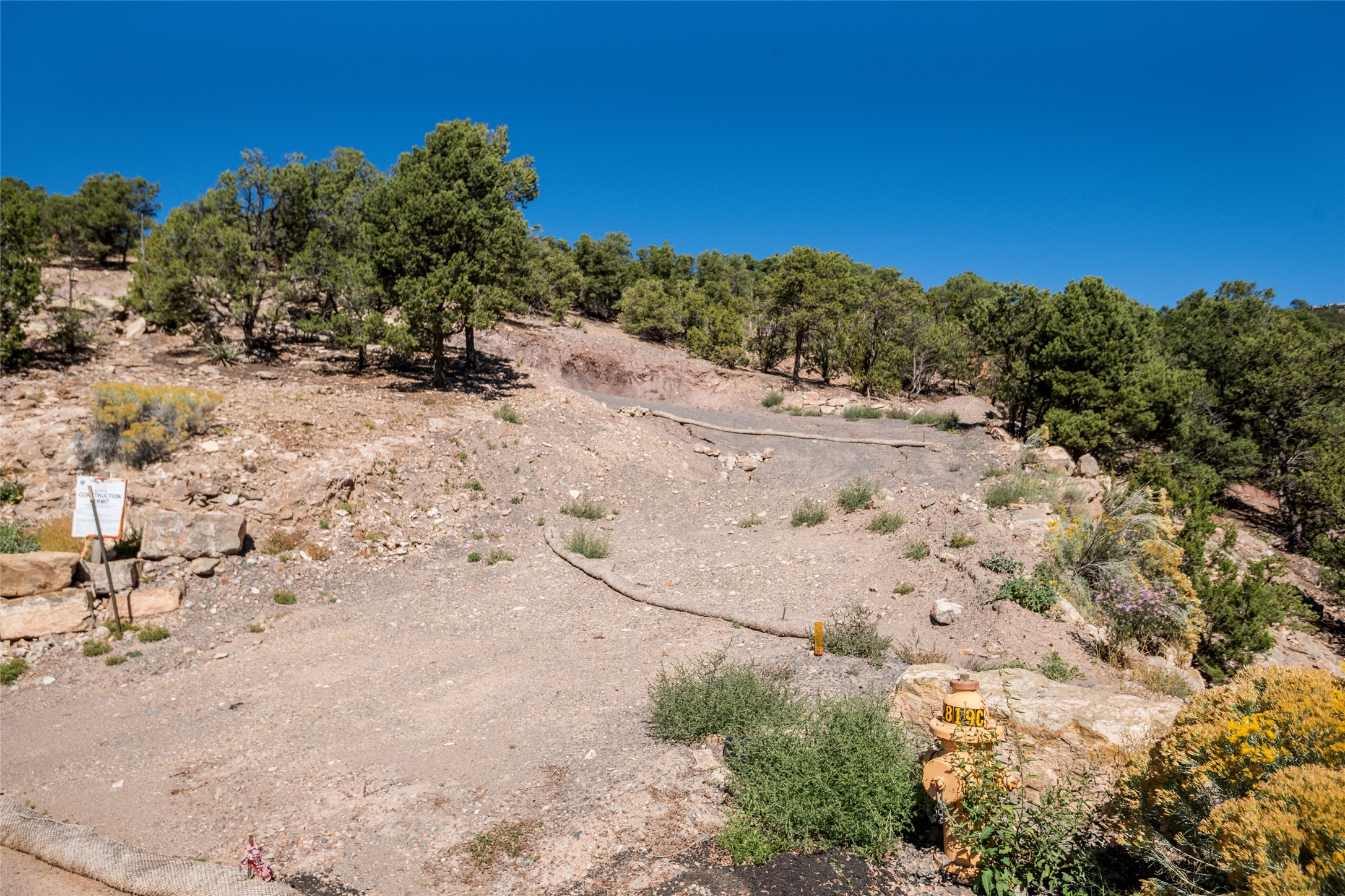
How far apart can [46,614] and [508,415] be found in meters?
10.1

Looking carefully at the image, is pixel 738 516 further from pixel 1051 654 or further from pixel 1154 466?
pixel 1154 466

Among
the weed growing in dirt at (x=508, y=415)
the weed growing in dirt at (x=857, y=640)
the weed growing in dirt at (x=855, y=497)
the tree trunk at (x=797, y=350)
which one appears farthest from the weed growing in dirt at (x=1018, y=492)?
the tree trunk at (x=797, y=350)

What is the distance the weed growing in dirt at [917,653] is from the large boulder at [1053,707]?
1826mm

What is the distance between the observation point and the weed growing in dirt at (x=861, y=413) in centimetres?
2614

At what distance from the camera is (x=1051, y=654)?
7508mm

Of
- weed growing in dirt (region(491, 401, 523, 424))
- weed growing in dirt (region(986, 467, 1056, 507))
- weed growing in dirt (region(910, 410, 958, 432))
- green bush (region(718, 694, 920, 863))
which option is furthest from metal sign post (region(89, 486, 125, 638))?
weed growing in dirt (region(910, 410, 958, 432))

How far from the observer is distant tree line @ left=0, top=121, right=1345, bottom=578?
17031mm

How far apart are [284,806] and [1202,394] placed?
3171cm

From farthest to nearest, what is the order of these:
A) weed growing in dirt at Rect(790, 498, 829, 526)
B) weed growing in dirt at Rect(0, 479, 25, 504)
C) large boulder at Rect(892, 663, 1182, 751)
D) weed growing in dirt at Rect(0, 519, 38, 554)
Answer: weed growing in dirt at Rect(790, 498, 829, 526)
weed growing in dirt at Rect(0, 479, 25, 504)
weed growing in dirt at Rect(0, 519, 38, 554)
large boulder at Rect(892, 663, 1182, 751)

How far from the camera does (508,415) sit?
17.1 meters

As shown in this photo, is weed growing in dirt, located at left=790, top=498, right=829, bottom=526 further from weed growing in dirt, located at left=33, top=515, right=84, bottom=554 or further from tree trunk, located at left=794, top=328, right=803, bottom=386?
tree trunk, located at left=794, top=328, right=803, bottom=386

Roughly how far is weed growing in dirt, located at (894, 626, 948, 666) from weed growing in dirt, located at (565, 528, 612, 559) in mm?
5940

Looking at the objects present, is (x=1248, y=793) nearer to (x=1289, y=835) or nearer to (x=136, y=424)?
(x=1289, y=835)

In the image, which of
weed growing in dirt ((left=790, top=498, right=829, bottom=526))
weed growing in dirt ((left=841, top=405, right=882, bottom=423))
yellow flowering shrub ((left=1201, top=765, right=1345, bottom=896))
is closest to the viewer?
yellow flowering shrub ((left=1201, top=765, right=1345, bottom=896))
